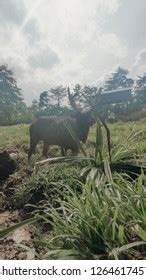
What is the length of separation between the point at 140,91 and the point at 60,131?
20.2 m

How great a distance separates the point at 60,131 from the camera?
33.1 ft

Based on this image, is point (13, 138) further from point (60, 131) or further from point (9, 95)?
point (9, 95)

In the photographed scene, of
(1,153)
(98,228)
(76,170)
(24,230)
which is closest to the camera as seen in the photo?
(98,228)

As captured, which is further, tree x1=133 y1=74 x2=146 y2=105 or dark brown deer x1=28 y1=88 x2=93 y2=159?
tree x1=133 y1=74 x2=146 y2=105

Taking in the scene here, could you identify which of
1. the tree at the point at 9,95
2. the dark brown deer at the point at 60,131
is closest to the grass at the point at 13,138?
the dark brown deer at the point at 60,131

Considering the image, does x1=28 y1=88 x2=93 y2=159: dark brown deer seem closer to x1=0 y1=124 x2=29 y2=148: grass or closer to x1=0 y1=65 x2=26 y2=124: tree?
x1=0 y1=124 x2=29 y2=148: grass

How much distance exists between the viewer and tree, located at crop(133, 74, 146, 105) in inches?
1084

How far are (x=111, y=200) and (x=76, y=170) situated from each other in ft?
7.38

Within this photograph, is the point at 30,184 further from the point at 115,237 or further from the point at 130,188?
the point at 115,237

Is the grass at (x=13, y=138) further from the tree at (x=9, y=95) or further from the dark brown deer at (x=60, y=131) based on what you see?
the tree at (x=9, y=95)

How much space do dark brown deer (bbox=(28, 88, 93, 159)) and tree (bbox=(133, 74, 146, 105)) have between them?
16.7 meters

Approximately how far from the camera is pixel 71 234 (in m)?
3.66

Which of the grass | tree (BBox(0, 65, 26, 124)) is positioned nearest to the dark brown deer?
the grass
